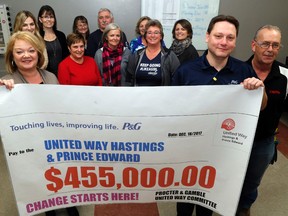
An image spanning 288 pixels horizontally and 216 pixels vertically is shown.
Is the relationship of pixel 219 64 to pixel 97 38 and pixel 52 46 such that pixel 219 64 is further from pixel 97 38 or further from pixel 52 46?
pixel 97 38

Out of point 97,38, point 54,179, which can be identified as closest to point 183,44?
point 97,38

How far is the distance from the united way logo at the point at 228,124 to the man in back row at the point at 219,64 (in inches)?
9.1

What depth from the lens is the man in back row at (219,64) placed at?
148 cm

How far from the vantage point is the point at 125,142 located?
1.47 metres

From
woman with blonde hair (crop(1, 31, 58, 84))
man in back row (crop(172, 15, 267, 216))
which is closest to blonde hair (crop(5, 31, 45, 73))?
woman with blonde hair (crop(1, 31, 58, 84))

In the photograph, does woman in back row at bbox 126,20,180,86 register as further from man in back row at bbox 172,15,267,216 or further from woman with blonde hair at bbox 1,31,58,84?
woman with blonde hair at bbox 1,31,58,84

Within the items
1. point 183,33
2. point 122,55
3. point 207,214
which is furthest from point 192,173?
point 183,33

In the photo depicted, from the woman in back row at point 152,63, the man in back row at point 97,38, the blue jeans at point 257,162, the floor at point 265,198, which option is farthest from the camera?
the man in back row at point 97,38

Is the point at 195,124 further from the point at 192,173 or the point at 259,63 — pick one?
the point at 259,63

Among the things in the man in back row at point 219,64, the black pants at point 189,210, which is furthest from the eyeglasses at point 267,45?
the black pants at point 189,210

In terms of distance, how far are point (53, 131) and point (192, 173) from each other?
86 centimetres

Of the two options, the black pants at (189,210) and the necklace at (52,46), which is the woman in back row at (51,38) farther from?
the black pants at (189,210)

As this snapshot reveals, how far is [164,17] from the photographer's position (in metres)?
4.35

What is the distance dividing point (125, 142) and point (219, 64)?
28.9 inches
